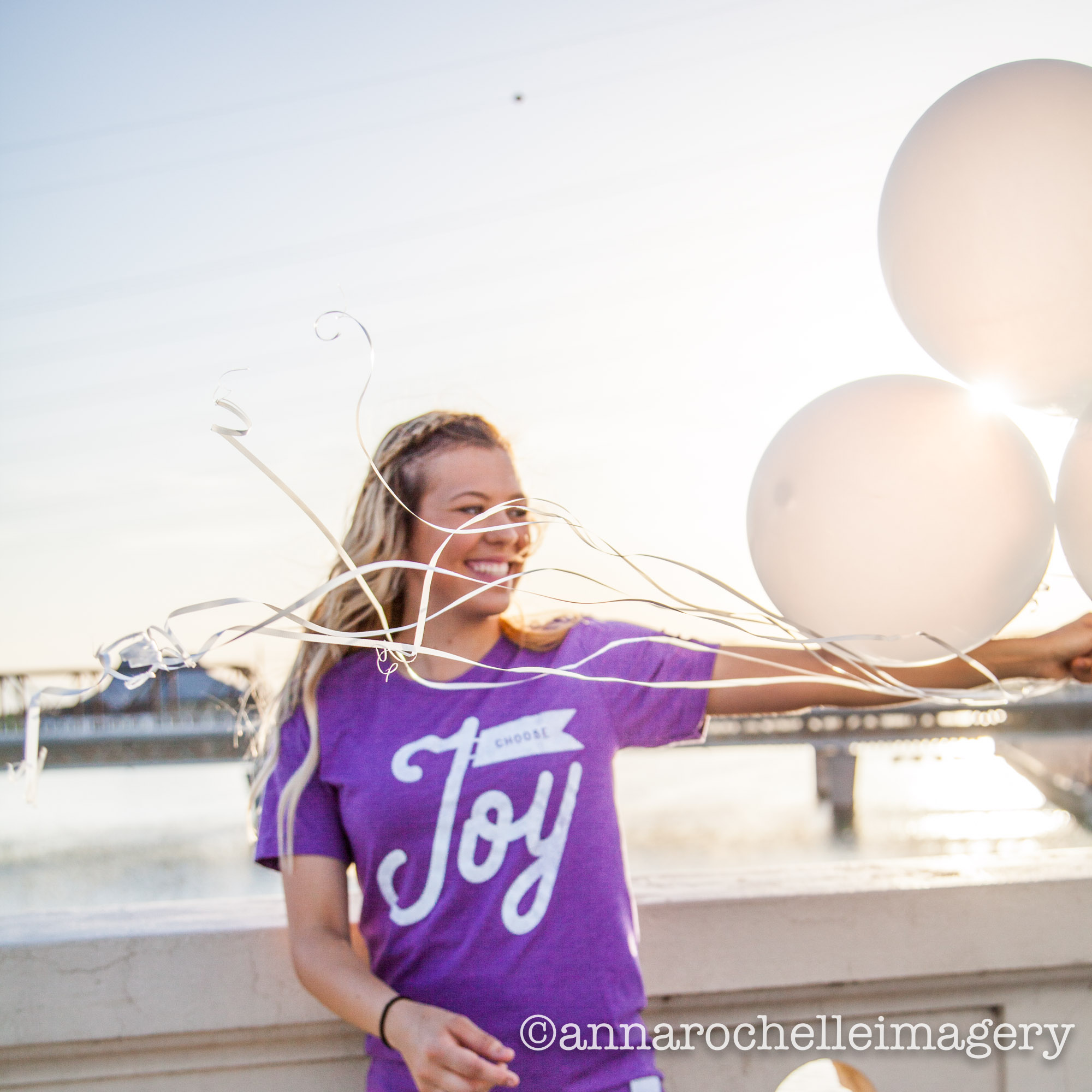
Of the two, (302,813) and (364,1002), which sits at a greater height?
(302,813)

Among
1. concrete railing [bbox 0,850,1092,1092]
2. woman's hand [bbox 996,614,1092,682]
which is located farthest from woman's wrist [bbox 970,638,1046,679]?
concrete railing [bbox 0,850,1092,1092]

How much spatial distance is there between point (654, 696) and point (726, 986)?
1.49ft

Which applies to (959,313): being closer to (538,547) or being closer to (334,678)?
(538,547)

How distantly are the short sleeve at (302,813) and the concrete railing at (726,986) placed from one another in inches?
7.1

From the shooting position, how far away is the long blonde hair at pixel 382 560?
4.24 ft

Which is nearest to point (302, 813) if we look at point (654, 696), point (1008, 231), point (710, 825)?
point (654, 696)

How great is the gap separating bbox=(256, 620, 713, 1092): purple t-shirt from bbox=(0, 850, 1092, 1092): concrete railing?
214 millimetres

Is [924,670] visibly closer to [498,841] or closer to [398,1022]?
[498,841]

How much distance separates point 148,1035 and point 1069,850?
1.50 m

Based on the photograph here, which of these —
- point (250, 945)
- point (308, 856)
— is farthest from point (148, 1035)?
point (308, 856)

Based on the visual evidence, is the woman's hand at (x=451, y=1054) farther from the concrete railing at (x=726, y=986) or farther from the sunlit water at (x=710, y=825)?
the sunlit water at (x=710, y=825)

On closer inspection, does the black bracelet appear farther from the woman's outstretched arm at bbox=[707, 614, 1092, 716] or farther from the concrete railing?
the woman's outstretched arm at bbox=[707, 614, 1092, 716]

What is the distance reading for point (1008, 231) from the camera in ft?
2.72

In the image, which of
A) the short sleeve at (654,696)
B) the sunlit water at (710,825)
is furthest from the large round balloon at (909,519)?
the sunlit water at (710,825)
